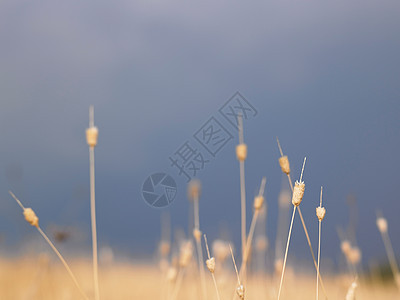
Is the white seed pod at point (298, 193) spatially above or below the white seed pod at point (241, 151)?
below

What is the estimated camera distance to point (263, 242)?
1.98 meters

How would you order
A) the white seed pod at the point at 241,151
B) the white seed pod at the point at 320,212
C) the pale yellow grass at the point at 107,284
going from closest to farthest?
the white seed pod at the point at 320,212, the white seed pod at the point at 241,151, the pale yellow grass at the point at 107,284

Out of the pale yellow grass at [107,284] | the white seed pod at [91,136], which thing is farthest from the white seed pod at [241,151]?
the pale yellow grass at [107,284]

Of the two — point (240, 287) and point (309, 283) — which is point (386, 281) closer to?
point (309, 283)

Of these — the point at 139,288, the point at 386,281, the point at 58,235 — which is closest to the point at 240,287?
the point at 58,235

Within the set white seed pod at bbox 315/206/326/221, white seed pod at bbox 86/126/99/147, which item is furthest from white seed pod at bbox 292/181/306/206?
white seed pod at bbox 86/126/99/147

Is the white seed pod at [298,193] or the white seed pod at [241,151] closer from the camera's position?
the white seed pod at [298,193]

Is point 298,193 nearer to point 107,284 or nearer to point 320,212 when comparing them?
point 320,212

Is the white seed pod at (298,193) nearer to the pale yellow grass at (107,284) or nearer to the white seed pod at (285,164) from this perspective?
the white seed pod at (285,164)

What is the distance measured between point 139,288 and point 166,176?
151cm

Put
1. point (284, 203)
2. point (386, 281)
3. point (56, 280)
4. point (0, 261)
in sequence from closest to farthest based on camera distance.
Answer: point (284, 203), point (56, 280), point (0, 261), point (386, 281)

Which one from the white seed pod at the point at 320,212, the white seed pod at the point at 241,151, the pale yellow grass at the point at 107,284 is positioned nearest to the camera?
the white seed pod at the point at 320,212

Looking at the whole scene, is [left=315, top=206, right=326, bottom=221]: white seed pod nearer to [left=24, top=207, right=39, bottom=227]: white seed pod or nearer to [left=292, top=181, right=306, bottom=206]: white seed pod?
[left=292, top=181, right=306, bottom=206]: white seed pod

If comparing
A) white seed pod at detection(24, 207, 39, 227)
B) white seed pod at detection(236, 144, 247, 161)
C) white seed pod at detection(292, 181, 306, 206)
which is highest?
white seed pod at detection(236, 144, 247, 161)
